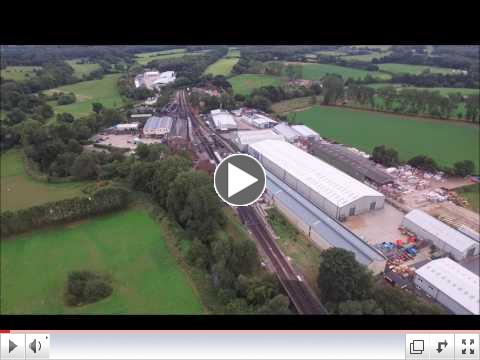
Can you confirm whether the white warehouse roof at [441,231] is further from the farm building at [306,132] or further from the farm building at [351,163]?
the farm building at [306,132]

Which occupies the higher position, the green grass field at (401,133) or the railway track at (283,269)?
the green grass field at (401,133)

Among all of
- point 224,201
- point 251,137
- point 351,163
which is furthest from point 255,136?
point 224,201

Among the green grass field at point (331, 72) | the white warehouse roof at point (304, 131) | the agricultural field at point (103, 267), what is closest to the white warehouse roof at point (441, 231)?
the agricultural field at point (103, 267)

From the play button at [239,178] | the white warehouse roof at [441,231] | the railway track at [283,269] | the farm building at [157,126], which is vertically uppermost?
the play button at [239,178]

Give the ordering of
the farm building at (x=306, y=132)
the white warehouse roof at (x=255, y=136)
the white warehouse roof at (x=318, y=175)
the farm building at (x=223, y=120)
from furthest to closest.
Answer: the farm building at (x=223, y=120), the farm building at (x=306, y=132), the white warehouse roof at (x=255, y=136), the white warehouse roof at (x=318, y=175)

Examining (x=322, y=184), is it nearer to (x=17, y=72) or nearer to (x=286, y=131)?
(x=286, y=131)

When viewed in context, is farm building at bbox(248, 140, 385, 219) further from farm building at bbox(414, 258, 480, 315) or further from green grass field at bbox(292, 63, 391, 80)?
green grass field at bbox(292, 63, 391, 80)
